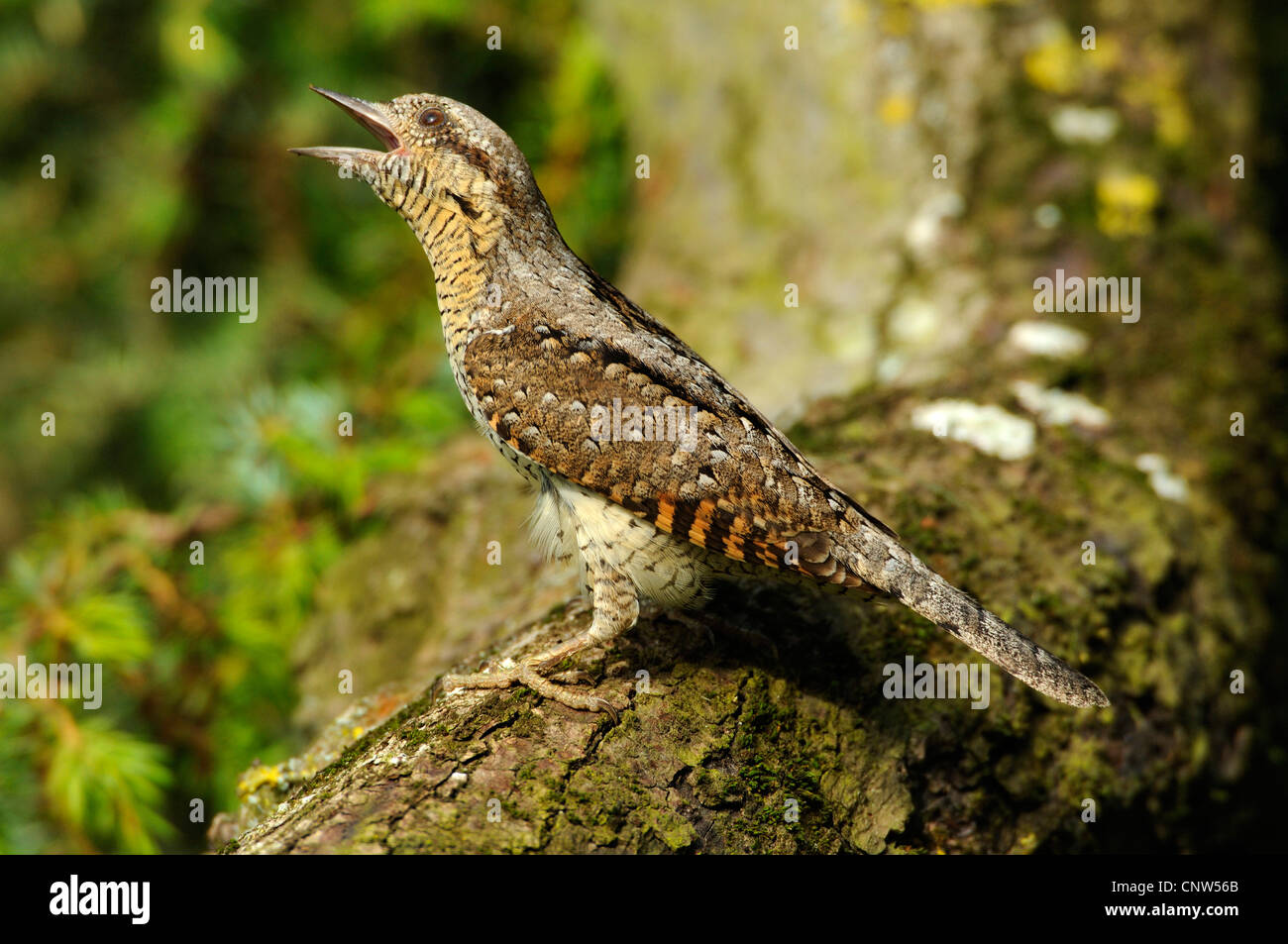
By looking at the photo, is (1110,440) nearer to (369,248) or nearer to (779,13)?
(779,13)

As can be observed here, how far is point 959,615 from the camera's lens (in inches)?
110

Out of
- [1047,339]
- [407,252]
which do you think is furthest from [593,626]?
[407,252]

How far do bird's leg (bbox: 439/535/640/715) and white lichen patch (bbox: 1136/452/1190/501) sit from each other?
2.22 m

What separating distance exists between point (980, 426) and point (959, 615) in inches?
58.2

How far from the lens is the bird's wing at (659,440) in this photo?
9.48ft

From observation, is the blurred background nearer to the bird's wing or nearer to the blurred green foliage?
the blurred green foliage

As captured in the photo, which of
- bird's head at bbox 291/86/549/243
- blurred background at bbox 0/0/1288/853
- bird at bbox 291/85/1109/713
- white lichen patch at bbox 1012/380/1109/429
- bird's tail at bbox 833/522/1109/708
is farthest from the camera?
blurred background at bbox 0/0/1288/853

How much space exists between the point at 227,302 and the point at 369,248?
105cm

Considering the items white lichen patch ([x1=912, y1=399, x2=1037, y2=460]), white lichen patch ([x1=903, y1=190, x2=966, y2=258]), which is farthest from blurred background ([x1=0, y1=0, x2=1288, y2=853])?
white lichen patch ([x1=912, y1=399, x2=1037, y2=460])

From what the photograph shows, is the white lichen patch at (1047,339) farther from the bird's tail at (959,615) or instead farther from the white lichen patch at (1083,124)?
the bird's tail at (959,615)

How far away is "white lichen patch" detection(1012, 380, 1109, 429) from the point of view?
13.5ft

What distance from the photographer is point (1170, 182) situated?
485 cm

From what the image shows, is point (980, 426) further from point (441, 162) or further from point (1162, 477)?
point (441, 162)

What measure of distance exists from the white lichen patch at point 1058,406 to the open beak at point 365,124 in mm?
2660
